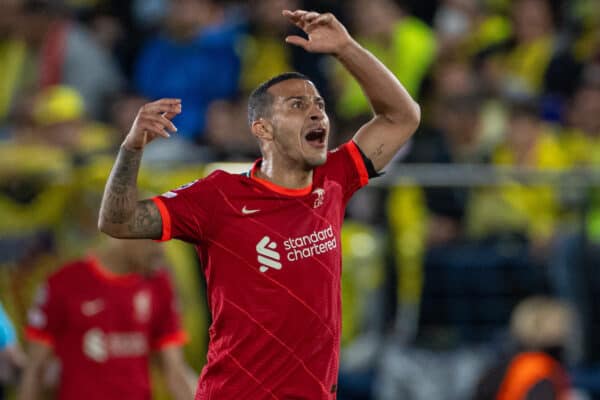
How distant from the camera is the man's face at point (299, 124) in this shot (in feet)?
15.0

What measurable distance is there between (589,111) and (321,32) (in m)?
5.16

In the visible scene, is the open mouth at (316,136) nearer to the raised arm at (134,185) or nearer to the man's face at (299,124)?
the man's face at (299,124)

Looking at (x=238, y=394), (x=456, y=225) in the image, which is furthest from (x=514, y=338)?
(x=238, y=394)

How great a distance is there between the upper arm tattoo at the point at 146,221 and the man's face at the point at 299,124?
567 mm

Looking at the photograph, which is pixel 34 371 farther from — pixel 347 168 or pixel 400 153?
pixel 400 153

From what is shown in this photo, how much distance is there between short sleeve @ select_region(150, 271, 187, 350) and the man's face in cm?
248

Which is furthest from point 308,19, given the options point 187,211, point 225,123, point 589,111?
point 589,111

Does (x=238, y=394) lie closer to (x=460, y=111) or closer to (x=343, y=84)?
(x=460, y=111)

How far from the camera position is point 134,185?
4.32m

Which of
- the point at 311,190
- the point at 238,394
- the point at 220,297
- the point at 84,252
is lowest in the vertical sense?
the point at 84,252

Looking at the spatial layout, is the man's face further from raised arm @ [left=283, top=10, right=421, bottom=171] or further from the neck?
raised arm @ [left=283, top=10, right=421, bottom=171]

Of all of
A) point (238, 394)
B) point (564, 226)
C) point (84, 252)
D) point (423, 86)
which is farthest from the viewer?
point (423, 86)

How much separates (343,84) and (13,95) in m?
2.76

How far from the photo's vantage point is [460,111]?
9266 mm
